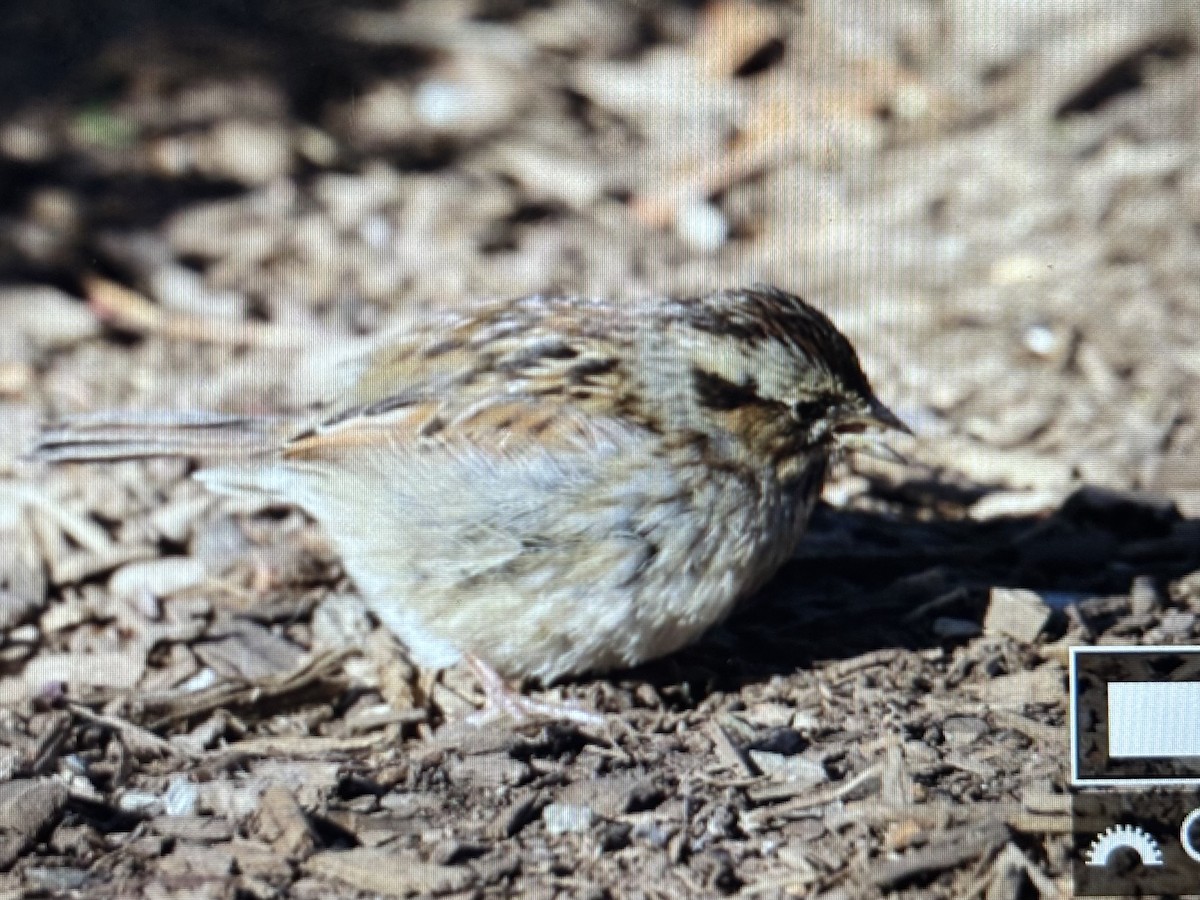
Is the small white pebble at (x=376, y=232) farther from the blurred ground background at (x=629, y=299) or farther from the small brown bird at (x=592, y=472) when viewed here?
the small brown bird at (x=592, y=472)

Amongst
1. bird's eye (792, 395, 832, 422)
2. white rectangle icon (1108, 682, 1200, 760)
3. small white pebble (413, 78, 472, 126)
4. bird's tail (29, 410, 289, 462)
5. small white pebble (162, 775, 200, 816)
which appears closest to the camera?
white rectangle icon (1108, 682, 1200, 760)

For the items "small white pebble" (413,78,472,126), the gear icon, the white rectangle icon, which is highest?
"small white pebble" (413,78,472,126)

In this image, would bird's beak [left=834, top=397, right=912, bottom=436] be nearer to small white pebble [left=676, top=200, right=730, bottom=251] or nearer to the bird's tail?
the bird's tail

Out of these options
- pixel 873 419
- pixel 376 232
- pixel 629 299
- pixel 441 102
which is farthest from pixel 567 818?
pixel 441 102

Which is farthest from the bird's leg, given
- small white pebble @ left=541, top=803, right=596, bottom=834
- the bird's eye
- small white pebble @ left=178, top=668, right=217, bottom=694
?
the bird's eye

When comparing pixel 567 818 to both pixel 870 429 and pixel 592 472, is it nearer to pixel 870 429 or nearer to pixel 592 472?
pixel 592 472

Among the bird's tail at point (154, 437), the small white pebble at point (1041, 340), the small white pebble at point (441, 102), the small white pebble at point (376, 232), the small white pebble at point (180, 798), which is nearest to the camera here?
the small white pebble at point (180, 798)

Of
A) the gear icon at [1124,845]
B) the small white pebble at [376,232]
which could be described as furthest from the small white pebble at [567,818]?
the small white pebble at [376,232]

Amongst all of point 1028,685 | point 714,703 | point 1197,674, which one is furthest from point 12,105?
point 1197,674
